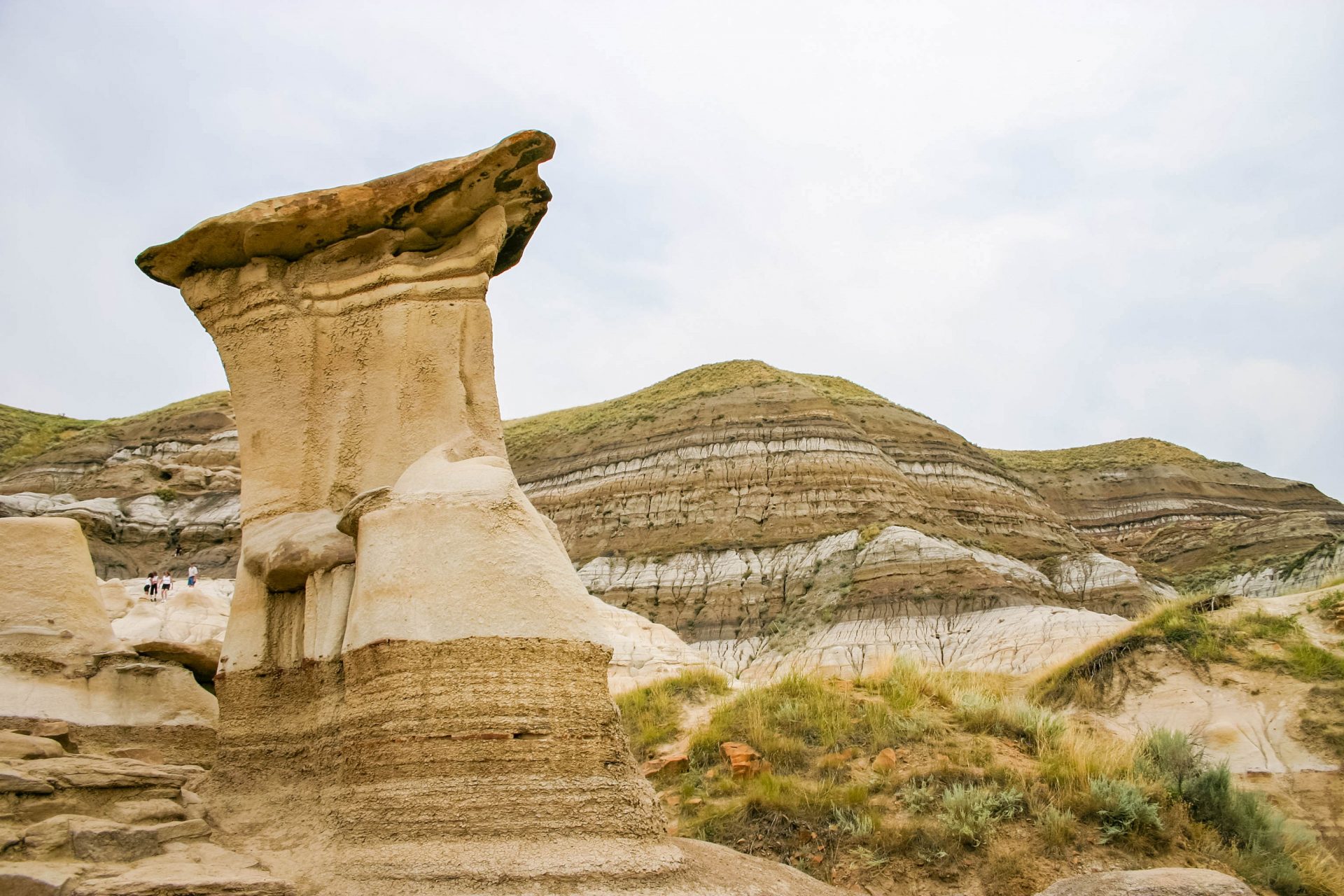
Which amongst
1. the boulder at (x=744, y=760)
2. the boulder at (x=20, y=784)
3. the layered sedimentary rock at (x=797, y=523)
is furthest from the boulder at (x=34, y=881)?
the layered sedimentary rock at (x=797, y=523)

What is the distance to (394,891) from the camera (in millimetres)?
5117

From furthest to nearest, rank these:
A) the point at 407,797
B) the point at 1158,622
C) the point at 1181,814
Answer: the point at 1158,622, the point at 1181,814, the point at 407,797

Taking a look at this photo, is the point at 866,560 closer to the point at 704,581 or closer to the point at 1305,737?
the point at 704,581

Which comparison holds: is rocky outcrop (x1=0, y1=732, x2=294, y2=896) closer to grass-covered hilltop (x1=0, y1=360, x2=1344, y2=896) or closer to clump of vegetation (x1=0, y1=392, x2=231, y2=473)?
grass-covered hilltop (x1=0, y1=360, x2=1344, y2=896)

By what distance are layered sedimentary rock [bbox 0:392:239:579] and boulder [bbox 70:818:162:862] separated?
36818mm

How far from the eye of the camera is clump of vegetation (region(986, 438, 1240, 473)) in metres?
57.8

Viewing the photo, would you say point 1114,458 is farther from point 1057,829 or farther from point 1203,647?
point 1057,829

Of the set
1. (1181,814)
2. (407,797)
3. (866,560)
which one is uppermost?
(866,560)

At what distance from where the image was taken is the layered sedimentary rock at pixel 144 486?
42000mm

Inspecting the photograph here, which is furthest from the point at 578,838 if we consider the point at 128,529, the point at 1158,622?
the point at 128,529

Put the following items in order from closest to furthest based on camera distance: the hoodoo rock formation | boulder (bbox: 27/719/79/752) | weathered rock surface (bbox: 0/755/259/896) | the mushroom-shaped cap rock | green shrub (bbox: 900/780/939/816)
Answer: weathered rock surface (bbox: 0/755/259/896), the hoodoo rock formation, boulder (bbox: 27/719/79/752), the mushroom-shaped cap rock, green shrub (bbox: 900/780/939/816)

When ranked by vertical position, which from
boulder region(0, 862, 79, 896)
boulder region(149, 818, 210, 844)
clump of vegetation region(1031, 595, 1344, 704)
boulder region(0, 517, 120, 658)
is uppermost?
boulder region(0, 517, 120, 658)

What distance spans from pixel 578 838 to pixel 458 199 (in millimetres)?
4341

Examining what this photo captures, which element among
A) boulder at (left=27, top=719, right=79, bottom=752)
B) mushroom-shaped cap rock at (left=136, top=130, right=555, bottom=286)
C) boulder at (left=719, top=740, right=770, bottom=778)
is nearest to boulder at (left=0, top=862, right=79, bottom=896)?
boulder at (left=27, top=719, right=79, bottom=752)
